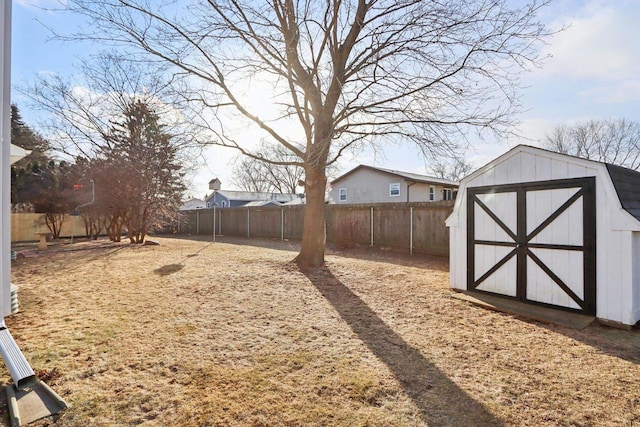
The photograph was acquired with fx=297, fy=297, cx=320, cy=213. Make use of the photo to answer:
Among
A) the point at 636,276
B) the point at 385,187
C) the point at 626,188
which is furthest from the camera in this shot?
the point at 385,187

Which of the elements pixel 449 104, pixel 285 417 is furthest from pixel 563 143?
pixel 285 417

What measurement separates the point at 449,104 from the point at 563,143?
25026mm

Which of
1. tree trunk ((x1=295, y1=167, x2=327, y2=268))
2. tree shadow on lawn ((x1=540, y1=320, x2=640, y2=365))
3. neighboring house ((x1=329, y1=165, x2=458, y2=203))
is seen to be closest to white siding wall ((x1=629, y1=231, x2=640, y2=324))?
tree shadow on lawn ((x1=540, y1=320, x2=640, y2=365))

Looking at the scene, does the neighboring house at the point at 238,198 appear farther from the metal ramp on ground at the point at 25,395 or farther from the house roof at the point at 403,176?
the metal ramp on ground at the point at 25,395

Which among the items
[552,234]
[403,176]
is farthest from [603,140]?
[552,234]

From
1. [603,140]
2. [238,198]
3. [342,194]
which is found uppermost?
[603,140]

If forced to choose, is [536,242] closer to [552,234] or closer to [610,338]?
[552,234]

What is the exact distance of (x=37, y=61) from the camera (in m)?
6.70

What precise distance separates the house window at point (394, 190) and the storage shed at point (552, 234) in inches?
Answer: 566

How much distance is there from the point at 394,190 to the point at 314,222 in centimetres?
1363

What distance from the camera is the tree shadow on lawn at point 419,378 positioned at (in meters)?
2.05

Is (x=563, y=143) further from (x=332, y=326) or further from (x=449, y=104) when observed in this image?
(x=332, y=326)

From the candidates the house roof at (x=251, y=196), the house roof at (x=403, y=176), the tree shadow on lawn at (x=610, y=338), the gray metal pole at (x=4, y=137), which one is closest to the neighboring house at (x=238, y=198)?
the house roof at (x=251, y=196)

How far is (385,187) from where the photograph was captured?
20234 mm
